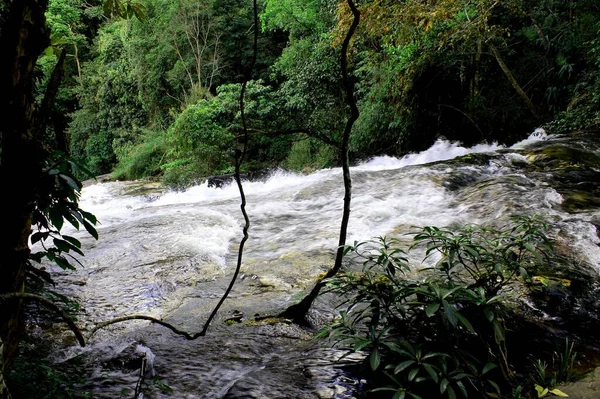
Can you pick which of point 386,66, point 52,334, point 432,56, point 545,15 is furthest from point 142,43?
point 52,334

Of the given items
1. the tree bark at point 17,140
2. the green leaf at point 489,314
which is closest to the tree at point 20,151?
the tree bark at point 17,140

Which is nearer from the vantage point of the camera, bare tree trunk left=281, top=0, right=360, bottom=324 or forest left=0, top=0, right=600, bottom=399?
forest left=0, top=0, right=600, bottom=399

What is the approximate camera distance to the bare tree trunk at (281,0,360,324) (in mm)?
2029

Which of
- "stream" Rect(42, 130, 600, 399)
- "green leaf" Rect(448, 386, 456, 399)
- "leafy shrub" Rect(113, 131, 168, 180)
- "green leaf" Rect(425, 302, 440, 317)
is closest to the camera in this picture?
"green leaf" Rect(448, 386, 456, 399)

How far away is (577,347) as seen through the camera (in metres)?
2.39

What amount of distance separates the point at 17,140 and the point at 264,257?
3457 mm

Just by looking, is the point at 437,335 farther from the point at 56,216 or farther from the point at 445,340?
the point at 56,216

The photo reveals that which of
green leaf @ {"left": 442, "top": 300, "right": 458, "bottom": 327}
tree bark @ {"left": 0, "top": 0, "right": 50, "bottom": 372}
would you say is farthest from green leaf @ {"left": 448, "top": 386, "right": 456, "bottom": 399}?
tree bark @ {"left": 0, "top": 0, "right": 50, "bottom": 372}

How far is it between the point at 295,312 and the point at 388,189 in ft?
15.0

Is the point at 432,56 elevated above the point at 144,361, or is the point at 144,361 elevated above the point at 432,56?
the point at 432,56

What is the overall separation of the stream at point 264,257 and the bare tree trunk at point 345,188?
123 millimetres

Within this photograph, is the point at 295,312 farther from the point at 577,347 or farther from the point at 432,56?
the point at 432,56

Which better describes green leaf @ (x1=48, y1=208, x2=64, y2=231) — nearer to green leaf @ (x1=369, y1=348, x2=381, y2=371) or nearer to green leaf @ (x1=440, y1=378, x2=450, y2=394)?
green leaf @ (x1=369, y1=348, x2=381, y2=371)

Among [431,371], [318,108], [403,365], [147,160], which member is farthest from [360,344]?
[147,160]
